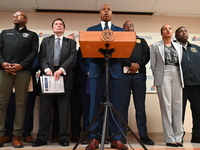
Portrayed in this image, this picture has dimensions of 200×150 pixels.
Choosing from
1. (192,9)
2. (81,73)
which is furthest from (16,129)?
(192,9)

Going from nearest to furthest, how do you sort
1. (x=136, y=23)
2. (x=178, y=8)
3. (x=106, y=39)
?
(x=106, y=39) → (x=178, y=8) → (x=136, y=23)

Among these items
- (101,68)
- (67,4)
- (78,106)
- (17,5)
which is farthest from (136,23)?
Answer: (101,68)

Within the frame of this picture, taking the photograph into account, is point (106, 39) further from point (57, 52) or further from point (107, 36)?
point (57, 52)

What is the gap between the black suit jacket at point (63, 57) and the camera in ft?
10.0

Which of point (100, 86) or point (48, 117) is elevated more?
point (100, 86)

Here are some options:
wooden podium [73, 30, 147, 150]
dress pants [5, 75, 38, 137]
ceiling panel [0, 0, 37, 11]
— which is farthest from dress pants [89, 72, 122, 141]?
ceiling panel [0, 0, 37, 11]

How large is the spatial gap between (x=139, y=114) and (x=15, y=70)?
1847 millimetres

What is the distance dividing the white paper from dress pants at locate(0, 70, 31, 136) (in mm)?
322

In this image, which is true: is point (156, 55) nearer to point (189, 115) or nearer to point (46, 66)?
point (46, 66)

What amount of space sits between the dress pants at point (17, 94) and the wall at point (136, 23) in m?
1.91

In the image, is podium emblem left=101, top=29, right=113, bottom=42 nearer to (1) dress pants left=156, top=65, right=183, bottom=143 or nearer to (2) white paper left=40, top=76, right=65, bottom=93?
(2) white paper left=40, top=76, right=65, bottom=93

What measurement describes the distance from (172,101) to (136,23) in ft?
7.22

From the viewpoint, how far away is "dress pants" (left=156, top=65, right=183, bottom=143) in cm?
320

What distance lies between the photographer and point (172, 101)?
328cm
